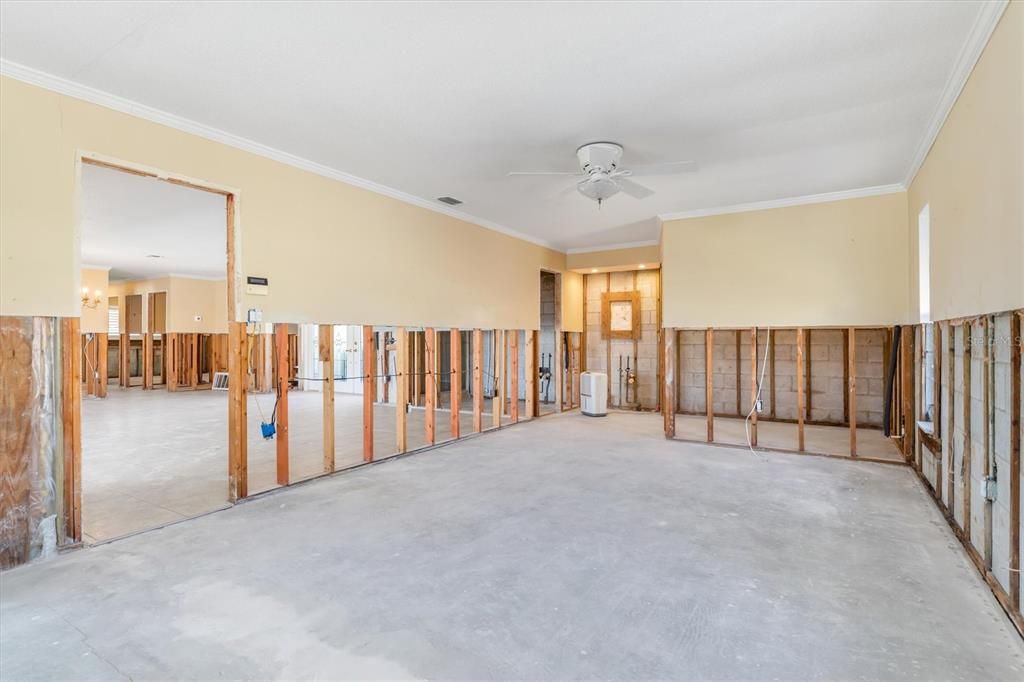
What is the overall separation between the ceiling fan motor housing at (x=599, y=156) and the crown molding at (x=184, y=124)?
2.18 m

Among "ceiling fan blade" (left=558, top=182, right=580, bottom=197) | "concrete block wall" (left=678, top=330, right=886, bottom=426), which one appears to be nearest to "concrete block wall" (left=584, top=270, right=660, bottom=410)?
"concrete block wall" (left=678, top=330, right=886, bottom=426)

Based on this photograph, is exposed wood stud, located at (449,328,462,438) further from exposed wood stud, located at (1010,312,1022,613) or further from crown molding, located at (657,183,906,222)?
exposed wood stud, located at (1010,312,1022,613)

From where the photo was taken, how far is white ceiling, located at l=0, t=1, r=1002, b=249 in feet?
8.04

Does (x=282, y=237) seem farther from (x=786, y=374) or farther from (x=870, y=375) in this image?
(x=870, y=375)

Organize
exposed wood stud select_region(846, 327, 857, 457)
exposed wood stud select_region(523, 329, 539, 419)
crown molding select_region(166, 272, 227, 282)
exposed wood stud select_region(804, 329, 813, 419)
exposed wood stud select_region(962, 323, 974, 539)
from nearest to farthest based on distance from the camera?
exposed wood stud select_region(962, 323, 974, 539) → exposed wood stud select_region(846, 327, 857, 457) → exposed wood stud select_region(804, 329, 813, 419) → exposed wood stud select_region(523, 329, 539, 419) → crown molding select_region(166, 272, 227, 282)

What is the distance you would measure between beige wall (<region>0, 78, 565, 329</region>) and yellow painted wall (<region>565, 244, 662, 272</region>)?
4.42 ft

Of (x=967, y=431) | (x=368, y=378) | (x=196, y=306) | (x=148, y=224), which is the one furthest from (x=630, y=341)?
(x=196, y=306)

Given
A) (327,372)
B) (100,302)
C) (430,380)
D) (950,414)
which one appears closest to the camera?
(950,414)

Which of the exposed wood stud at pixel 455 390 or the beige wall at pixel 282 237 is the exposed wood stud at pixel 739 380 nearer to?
the beige wall at pixel 282 237

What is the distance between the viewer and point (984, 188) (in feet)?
8.65

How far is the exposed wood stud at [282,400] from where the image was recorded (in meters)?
4.14

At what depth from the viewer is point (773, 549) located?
2975 millimetres

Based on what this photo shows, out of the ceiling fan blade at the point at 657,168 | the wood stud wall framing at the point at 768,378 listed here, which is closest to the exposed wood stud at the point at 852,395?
the wood stud wall framing at the point at 768,378

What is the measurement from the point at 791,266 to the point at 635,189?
213 centimetres
